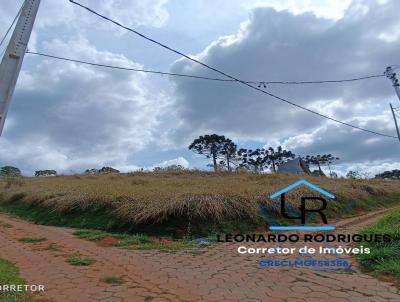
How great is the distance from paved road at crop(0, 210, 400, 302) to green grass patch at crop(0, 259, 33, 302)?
11 centimetres

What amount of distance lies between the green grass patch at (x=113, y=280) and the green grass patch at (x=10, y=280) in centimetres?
86

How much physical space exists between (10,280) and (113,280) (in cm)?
112

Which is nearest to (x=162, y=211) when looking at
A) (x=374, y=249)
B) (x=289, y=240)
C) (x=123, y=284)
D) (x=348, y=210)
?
(x=289, y=240)

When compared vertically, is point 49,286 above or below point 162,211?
below

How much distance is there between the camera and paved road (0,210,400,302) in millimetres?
3490

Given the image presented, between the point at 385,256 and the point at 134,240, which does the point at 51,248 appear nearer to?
the point at 134,240

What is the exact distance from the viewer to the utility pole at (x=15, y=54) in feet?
13.0

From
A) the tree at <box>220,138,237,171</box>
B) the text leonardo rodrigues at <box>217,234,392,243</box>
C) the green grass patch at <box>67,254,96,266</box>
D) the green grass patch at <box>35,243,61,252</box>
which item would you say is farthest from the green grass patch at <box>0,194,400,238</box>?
the tree at <box>220,138,237,171</box>

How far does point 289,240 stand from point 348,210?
19.4 ft

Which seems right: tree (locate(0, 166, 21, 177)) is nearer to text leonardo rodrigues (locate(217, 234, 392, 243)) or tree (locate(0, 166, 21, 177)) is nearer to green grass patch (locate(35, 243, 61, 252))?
green grass patch (locate(35, 243, 61, 252))

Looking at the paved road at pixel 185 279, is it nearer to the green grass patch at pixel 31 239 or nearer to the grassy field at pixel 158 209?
the green grass patch at pixel 31 239

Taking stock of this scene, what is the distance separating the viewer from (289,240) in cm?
682

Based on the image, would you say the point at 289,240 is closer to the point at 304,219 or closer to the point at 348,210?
the point at 304,219

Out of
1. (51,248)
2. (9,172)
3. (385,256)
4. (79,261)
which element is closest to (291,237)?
(385,256)
